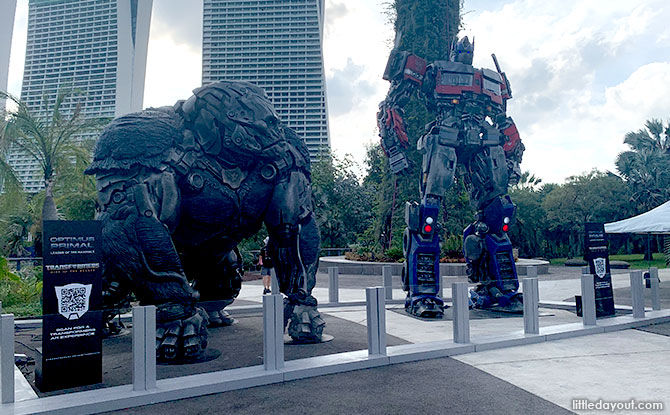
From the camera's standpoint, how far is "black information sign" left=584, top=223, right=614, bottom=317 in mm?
6291

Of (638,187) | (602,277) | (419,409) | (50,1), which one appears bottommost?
(419,409)

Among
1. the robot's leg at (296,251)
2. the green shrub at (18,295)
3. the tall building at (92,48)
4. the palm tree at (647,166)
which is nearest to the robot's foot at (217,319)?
the robot's leg at (296,251)

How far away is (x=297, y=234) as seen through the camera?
5.01m

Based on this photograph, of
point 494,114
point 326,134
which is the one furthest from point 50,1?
point 494,114

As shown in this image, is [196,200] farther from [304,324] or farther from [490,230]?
[490,230]

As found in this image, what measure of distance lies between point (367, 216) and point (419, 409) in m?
27.1

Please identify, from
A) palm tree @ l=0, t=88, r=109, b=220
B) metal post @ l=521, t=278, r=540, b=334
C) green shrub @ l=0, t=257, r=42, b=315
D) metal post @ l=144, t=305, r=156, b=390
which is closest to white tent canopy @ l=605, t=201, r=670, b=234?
metal post @ l=521, t=278, r=540, b=334

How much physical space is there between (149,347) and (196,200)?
1453 millimetres

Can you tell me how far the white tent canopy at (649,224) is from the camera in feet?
37.1

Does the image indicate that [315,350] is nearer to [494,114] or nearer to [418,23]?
Result: [494,114]

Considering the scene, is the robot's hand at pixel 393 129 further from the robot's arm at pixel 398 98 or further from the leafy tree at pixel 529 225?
the leafy tree at pixel 529 225

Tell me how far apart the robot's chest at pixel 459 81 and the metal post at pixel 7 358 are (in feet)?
18.8

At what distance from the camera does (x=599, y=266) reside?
253 inches

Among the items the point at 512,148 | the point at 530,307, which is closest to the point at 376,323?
the point at 530,307
